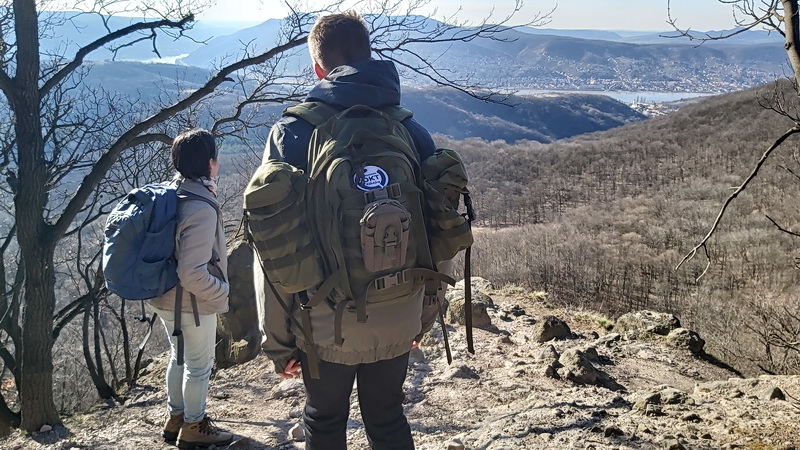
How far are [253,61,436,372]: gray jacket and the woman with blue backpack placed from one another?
86 cm

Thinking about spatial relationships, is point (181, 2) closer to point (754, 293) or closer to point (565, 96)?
point (754, 293)

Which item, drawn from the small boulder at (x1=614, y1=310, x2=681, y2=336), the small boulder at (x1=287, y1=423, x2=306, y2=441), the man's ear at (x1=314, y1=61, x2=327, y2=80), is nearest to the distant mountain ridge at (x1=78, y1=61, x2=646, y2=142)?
the small boulder at (x1=614, y1=310, x2=681, y2=336)

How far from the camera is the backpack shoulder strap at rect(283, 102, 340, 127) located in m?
1.87

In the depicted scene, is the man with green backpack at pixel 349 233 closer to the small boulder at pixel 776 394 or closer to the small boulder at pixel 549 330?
the small boulder at pixel 776 394

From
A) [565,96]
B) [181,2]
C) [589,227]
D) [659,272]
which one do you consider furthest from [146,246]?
[565,96]

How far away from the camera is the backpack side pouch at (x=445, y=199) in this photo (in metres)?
1.90

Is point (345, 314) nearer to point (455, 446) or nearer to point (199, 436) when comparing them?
point (455, 446)

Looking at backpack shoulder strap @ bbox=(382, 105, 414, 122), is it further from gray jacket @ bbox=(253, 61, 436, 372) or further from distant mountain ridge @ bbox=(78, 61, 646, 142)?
distant mountain ridge @ bbox=(78, 61, 646, 142)

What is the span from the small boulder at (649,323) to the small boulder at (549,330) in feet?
3.00

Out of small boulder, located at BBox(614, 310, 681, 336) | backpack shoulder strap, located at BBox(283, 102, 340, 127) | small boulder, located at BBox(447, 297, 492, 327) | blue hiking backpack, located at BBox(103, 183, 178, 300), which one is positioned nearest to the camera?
backpack shoulder strap, located at BBox(283, 102, 340, 127)

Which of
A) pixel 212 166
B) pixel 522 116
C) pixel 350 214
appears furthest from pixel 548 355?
pixel 522 116

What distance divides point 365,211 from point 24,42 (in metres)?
4.38

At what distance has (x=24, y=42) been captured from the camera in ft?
15.4

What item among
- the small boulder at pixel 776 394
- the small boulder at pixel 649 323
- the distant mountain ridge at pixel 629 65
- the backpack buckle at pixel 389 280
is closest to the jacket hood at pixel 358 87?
the backpack buckle at pixel 389 280
